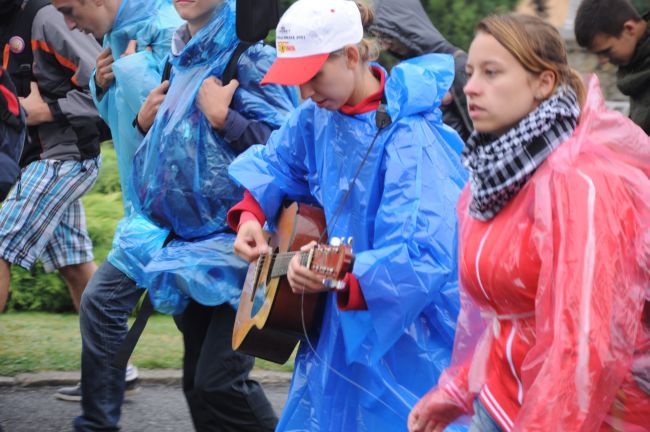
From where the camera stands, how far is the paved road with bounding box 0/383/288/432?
→ 5.14 m

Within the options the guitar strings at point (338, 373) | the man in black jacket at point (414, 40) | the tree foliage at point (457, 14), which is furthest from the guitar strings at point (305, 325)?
the tree foliage at point (457, 14)

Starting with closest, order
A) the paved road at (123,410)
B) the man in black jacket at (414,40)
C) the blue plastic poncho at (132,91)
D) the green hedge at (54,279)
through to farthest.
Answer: the blue plastic poncho at (132,91) < the paved road at (123,410) < the man in black jacket at (414,40) < the green hedge at (54,279)

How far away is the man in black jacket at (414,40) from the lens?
6004 millimetres

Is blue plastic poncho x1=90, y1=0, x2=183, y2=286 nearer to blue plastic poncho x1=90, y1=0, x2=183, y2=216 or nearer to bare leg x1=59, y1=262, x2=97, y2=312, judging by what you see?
blue plastic poncho x1=90, y1=0, x2=183, y2=216

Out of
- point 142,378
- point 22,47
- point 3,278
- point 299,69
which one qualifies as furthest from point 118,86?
point 142,378

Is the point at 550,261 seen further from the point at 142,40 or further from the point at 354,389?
the point at 142,40

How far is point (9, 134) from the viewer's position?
14.7 feet

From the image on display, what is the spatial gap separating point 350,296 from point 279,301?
0.45 meters

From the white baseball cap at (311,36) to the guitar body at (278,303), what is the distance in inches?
18.9

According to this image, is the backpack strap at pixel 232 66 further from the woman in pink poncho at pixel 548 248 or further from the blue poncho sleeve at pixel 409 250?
the woman in pink poncho at pixel 548 248

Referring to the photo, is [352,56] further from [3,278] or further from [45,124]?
[3,278]

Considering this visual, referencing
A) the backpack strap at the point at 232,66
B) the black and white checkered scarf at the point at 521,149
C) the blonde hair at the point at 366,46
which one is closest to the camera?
the black and white checkered scarf at the point at 521,149

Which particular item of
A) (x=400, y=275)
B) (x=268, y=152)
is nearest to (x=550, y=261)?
(x=400, y=275)

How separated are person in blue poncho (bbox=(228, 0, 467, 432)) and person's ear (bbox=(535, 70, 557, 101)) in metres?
0.72
